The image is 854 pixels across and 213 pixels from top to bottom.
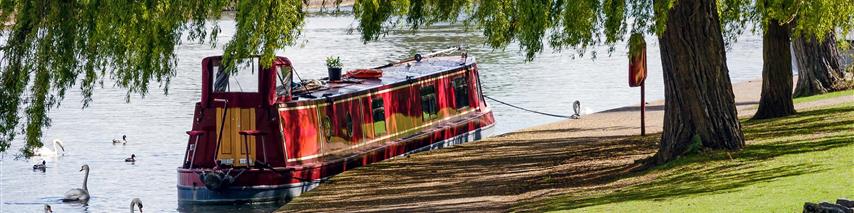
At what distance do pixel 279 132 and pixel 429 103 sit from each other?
21.3 feet

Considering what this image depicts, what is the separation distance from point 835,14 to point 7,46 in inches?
419

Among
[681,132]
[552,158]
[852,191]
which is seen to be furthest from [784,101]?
[852,191]

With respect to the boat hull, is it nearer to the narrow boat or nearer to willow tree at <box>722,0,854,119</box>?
the narrow boat

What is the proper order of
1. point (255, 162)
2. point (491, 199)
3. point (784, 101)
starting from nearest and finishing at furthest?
point (491, 199)
point (255, 162)
point (784, 101)

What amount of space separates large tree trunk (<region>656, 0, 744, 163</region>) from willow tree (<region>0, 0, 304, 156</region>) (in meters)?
5.47

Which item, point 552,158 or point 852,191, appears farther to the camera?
point 552,158

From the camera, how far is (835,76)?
110ft

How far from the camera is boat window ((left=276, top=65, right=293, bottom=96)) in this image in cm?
2458

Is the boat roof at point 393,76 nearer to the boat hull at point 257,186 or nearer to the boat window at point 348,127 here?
the boat window at point 348,127

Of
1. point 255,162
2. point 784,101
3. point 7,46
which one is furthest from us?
point 784,101

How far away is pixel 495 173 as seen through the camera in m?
23.7

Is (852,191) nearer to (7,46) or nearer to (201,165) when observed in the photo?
(7,46)

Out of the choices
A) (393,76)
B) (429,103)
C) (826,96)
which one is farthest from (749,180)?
(826,96)

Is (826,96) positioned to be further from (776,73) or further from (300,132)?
(300,132)
